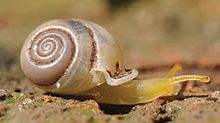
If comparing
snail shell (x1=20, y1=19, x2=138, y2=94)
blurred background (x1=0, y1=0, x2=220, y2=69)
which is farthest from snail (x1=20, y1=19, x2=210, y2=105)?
blurred background (x1=0, y1=0, x2=220, y2=69)

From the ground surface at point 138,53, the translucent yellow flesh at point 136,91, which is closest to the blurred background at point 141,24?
the ground surface at point 138,53

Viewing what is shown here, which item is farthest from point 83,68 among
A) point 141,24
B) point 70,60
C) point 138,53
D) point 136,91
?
point 141,24

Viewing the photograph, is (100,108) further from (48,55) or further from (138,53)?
(138,53)

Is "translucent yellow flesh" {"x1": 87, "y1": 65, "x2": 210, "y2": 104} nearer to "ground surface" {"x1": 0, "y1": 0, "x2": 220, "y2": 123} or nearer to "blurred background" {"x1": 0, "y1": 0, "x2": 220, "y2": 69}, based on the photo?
"ground surface" {"x1": 0, "y1": 0, "x2": 220, "y2": 123}

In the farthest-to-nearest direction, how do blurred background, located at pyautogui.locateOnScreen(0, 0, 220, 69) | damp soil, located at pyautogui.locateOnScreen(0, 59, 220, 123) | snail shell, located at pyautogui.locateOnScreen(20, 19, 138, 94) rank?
blurred background, located at pyautogui.locateOnScreen(0, 0, 220, 69)
snail shell, located at pyautogui.locateOnScreen(20, 19, 138, 94)
damp soil, located at pyautogui.locateOnScreen(0, 59, 220, 123)

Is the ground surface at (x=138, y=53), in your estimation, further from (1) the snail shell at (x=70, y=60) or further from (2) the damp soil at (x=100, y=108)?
(1) the snail shell at (x=70, y=60)

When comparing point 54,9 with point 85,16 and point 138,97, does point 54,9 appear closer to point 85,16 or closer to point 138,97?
point 85,16
